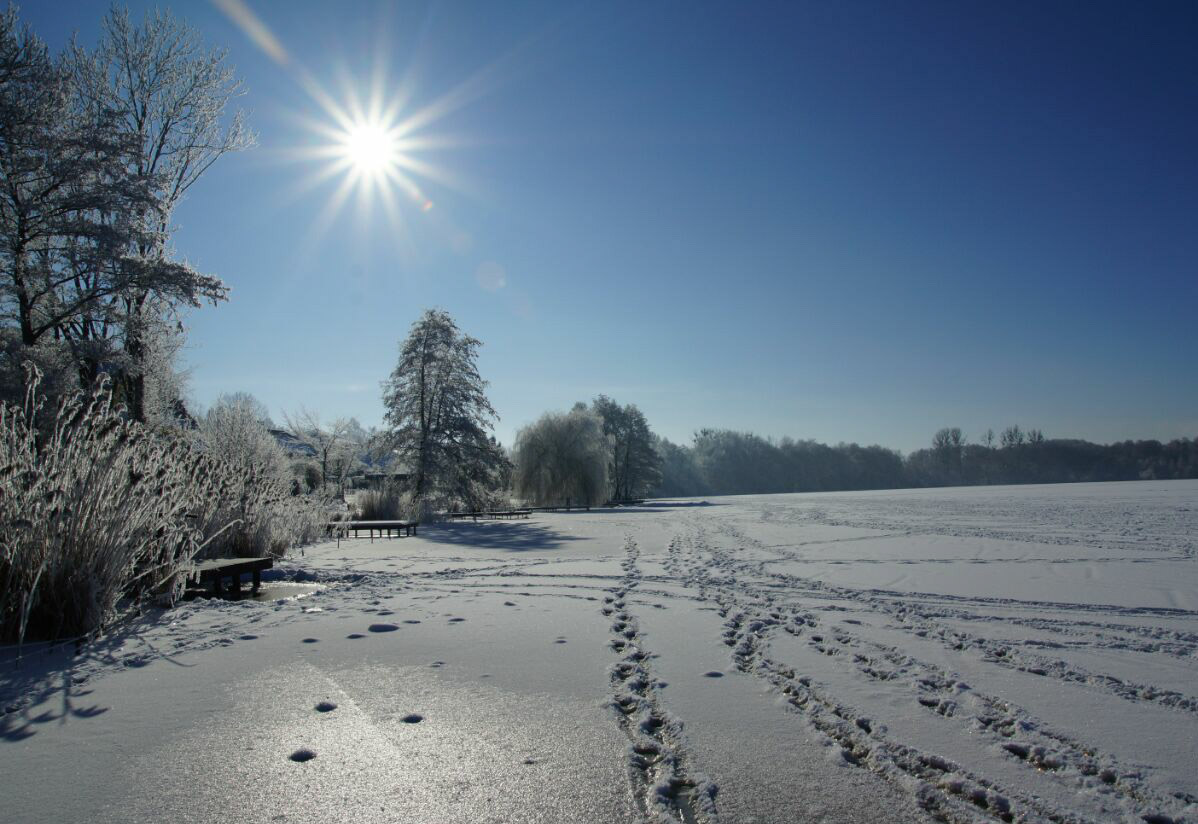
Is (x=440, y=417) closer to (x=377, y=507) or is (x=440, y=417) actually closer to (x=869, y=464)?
(x=377, y=507)

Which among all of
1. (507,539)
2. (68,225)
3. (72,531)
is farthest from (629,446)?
(72,531)

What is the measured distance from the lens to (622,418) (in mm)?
53750

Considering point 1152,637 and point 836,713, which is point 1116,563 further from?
point 836,713

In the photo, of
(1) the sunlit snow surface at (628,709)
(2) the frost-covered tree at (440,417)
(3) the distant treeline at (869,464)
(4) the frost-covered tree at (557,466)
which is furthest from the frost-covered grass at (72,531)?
(3) the distant treeline at (869,464)

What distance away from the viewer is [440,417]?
1035 inches

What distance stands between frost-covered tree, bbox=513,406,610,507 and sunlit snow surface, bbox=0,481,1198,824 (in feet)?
98.8

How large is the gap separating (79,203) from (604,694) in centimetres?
1373

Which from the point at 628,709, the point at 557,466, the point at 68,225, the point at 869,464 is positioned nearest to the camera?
the point at 628,709

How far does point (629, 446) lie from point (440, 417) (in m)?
29.5

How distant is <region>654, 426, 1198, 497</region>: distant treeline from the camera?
3002 inches

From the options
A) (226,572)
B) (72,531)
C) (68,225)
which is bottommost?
(226,572)

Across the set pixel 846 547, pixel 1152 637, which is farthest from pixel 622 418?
pixel 1152 637

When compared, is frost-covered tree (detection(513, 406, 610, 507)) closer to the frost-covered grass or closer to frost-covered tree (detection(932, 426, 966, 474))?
the frost-covered grass

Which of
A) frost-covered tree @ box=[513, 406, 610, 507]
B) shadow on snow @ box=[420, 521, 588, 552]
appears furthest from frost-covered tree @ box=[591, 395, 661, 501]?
shadow on snow @ box=[420, 521, 588, 552]
